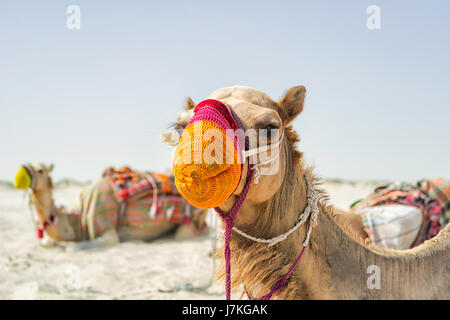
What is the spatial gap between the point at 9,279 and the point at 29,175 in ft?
7.26

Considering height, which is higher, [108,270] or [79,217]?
[79,217]

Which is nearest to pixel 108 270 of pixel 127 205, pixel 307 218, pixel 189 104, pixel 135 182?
pixel 127 205

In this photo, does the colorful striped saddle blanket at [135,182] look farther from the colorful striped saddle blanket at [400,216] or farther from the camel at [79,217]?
the colorful striped saddle blanket at [400,216]

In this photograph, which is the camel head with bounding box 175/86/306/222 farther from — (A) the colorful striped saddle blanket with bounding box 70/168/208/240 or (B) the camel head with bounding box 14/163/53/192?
(B) the camel head with bounding box 14/163/53/192

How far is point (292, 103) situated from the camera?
2043mm

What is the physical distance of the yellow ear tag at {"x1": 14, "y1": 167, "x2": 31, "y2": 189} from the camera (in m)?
6.30

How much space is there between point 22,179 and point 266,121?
18.6 ft

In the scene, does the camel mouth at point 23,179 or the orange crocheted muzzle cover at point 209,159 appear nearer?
the orange crocheted muzzle cover at point 209,159

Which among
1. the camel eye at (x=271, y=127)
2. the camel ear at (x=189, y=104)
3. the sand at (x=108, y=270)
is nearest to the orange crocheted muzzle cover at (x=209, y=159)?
the camel eye at (x=271, y=127)

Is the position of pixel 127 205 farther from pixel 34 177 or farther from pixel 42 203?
pixel 34 177

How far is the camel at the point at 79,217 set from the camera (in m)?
6.42
